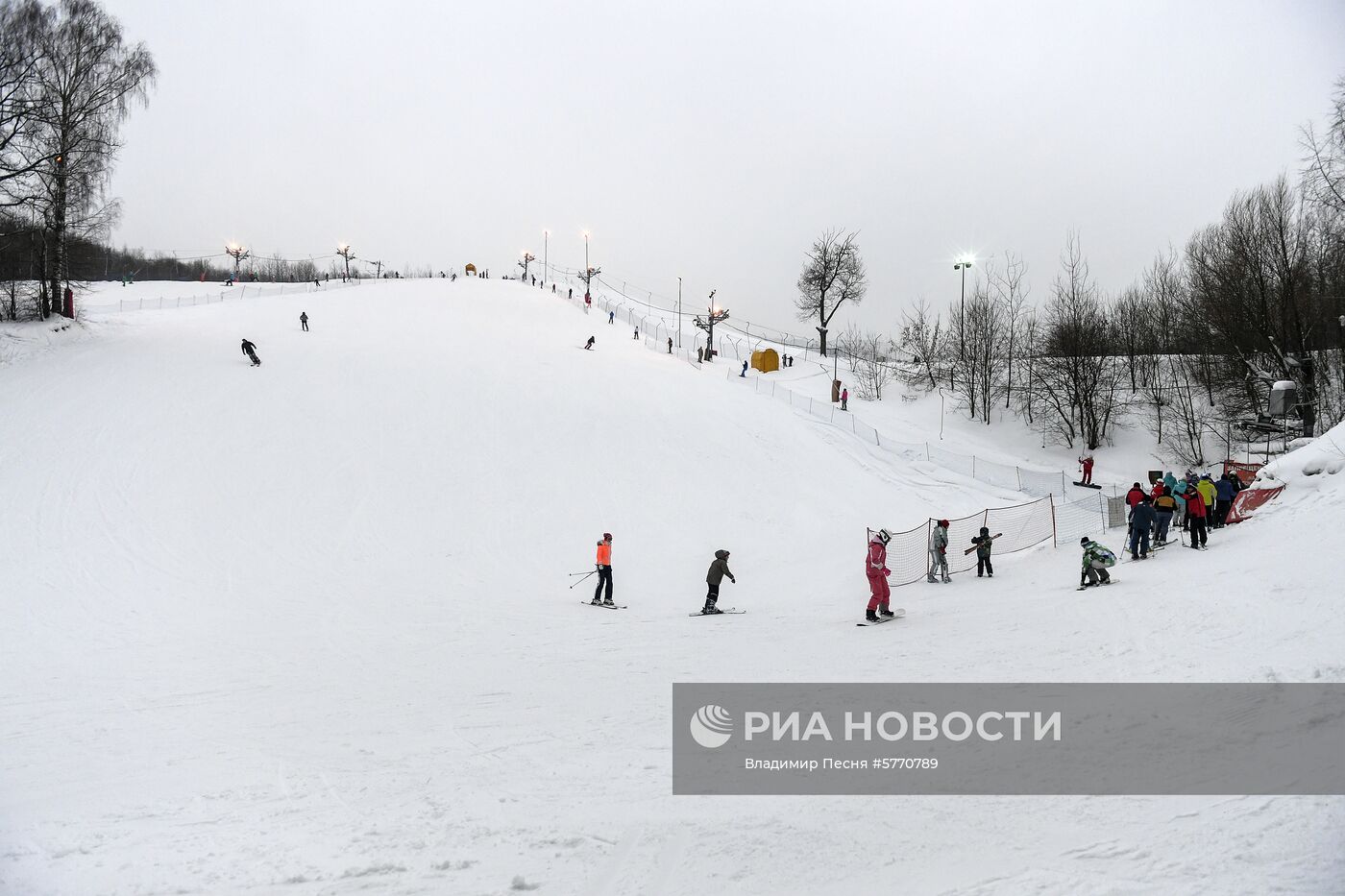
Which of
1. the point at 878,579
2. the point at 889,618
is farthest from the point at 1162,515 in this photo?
the point at 878,579

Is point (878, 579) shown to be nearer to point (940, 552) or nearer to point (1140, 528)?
point (940, 552)

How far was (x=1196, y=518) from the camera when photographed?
13.0m

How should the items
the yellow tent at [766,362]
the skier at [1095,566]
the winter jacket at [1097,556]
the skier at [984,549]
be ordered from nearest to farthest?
the skier at [1095,566] → the winter jacket at [1097,556] → the skier at [984,549] → the yellow tent at [766,362]

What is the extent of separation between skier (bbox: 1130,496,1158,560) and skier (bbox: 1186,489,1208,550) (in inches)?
25.0

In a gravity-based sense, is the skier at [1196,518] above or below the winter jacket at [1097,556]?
above

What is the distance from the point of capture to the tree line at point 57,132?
22266mm

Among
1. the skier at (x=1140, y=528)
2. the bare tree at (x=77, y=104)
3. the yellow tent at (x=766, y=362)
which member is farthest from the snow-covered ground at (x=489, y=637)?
the yellow tent at (x=766, y=362)

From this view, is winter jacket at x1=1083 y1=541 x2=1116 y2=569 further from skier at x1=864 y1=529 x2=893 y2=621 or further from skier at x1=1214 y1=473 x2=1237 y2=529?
skier at x1=1214 y1=473 x2=1237 y2=529

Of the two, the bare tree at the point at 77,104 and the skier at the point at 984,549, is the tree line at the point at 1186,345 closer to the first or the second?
the skier at the point at 984,549

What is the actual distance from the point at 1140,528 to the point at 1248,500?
4.29 metres

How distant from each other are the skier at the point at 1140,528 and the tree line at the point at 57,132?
34204mm

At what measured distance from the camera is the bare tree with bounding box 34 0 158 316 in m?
23.5

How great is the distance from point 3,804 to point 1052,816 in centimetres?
781

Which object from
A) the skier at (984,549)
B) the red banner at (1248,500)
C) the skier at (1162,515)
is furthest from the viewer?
the skier at (984,549)
